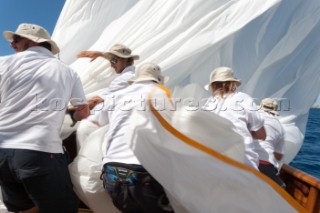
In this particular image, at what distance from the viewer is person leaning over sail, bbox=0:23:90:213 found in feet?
4.59

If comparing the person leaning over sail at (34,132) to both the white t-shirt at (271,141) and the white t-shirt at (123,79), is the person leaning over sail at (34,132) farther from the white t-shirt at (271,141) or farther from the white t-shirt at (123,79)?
the white t-shirt at (271,141)

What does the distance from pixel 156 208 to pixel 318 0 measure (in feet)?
15.4

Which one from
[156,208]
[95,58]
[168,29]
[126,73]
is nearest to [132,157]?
[156,208]

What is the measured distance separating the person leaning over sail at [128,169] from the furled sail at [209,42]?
147 cm

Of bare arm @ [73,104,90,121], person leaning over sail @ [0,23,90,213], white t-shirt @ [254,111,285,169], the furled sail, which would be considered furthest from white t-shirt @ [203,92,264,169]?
the furled sail

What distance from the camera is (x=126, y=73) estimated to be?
2.38 m

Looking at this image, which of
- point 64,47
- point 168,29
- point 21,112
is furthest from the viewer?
point 64,47

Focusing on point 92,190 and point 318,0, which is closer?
point 92,190

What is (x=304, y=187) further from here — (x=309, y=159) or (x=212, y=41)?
(x=309, y=159)

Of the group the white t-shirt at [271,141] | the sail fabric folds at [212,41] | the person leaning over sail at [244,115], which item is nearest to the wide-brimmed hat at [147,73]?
the person leaning over sail at [244,115]

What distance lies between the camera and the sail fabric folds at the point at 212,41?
3.37 meters

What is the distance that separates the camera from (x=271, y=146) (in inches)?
97.8

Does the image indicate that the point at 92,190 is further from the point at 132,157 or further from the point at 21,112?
the point at 21,112

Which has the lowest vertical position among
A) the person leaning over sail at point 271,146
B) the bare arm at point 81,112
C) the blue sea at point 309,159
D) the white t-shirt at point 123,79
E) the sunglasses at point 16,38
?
the blue sea at point 309,159
